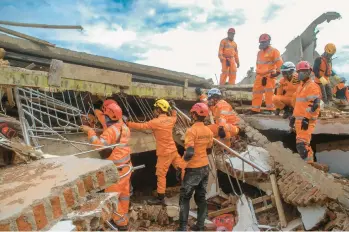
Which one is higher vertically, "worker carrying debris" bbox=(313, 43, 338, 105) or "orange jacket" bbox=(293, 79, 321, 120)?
"worker carrying debris" bbox=(313, 43, 338, 105)

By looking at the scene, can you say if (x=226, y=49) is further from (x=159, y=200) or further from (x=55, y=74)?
(x=55, y=74)

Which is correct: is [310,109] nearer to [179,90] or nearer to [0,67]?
[179,90]

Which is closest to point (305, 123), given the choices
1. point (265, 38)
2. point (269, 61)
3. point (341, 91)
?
point (269, 61)

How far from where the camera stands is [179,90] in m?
7.25

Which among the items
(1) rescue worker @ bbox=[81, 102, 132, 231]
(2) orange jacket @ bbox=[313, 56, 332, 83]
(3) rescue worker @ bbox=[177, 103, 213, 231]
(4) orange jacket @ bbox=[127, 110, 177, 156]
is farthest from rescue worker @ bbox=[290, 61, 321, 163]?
(2) orange jacket @ bbox=[313, 56, 332, 83]

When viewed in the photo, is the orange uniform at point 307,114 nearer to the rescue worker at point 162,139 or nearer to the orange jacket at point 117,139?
the rescue worker at point 162,139

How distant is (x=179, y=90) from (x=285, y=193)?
11.0 ft

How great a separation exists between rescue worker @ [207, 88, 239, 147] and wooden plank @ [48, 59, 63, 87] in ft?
9.82

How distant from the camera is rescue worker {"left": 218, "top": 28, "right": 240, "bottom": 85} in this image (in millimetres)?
10445

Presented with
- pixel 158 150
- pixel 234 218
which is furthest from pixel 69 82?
pixel 234 218

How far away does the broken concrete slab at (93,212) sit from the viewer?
224 cm

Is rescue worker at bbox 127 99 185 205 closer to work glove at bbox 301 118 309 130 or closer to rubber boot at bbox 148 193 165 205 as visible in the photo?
rubber boot at bbox 148 193 165 205

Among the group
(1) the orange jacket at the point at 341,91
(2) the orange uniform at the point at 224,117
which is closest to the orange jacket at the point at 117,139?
(2) the orange uniform at the point at 224,117

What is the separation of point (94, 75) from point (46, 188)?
338 cm
